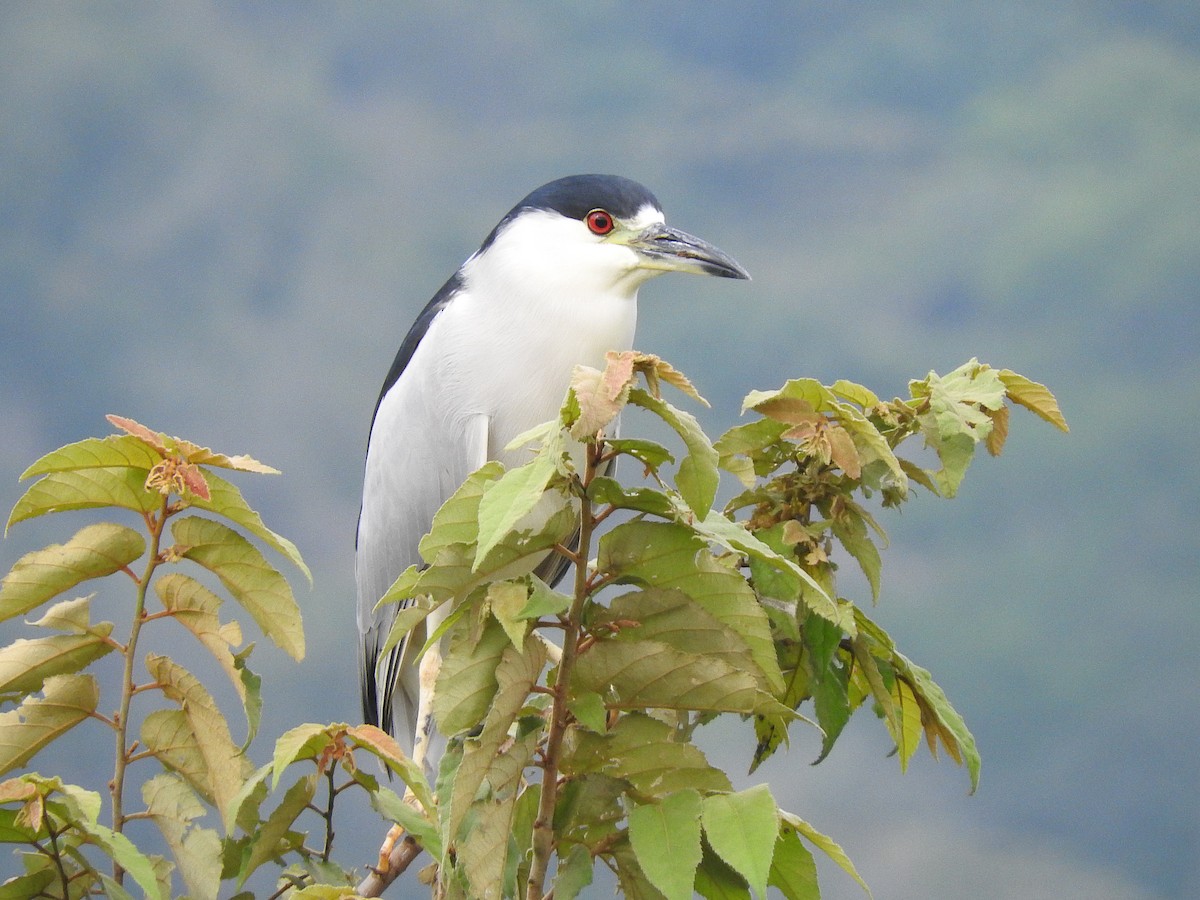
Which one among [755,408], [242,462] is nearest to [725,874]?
[755,408]

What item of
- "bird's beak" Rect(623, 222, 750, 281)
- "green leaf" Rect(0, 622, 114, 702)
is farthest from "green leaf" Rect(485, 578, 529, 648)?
"bird's beak" Rect(623, 222, 750, 281)

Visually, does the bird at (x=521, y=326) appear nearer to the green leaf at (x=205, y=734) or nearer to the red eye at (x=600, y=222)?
the red eye at (x=600, y=222)

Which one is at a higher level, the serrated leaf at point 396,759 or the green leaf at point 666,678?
the green leaf at point 666,678

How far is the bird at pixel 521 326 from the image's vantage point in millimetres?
3250

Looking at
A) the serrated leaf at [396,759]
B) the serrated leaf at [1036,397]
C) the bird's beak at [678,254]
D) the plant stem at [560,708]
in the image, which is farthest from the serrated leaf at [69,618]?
the bird's beak at [678,254]

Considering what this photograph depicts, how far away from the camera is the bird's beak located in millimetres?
3160

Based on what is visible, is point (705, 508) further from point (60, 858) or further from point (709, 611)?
point (60, 858)

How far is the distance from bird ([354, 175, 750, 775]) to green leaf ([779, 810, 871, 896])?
163 centimetres

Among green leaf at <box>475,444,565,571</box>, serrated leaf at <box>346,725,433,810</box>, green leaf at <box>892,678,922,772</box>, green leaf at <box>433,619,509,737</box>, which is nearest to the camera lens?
green leaf at <box>475,444,565,571</box>

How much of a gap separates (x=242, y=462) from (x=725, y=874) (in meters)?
0.85

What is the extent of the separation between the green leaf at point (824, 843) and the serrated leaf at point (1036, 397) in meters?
0.88

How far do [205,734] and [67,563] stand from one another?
314 millimetres

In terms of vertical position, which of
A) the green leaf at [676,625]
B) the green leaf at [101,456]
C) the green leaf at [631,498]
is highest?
the green leaf at [101,456]

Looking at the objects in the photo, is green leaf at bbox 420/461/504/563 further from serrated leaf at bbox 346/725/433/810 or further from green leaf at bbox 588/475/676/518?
serrated leaf at bbox 346/725/433/810
